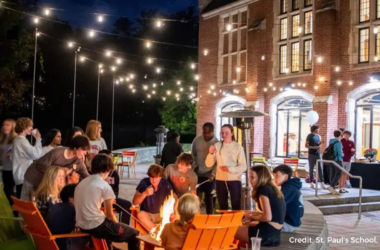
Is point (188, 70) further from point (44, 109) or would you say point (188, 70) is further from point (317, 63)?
point (317, 63)

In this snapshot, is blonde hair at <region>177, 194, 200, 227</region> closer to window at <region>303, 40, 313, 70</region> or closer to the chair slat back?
the chair slat back

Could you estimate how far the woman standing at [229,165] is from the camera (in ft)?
21.7

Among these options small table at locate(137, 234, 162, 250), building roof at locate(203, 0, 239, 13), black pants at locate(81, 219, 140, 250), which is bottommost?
small table at locate(137, 234, 162, 250)

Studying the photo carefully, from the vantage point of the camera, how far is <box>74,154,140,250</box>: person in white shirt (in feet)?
14.9

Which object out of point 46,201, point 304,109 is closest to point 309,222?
point 46,201

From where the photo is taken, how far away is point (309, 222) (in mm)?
6668

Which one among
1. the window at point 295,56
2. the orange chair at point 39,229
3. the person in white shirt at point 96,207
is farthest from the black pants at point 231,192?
the window at point 295,56

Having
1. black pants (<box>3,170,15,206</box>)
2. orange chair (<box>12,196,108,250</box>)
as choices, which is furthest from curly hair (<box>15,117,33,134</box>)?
orange chair (<box>12,196,108,250</box>)

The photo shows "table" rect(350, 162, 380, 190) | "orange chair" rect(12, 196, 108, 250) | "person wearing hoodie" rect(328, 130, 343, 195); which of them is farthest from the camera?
"table" rect(350, 162, 380, 190)

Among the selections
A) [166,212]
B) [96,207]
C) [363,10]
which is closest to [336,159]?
[363,10]

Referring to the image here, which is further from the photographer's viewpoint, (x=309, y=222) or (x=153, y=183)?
(x=309, y=222)

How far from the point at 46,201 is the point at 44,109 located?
34.1 meters

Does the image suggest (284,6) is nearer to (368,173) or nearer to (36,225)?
(368,173)

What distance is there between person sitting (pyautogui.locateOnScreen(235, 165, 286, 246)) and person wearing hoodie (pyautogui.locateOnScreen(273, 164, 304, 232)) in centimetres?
61
